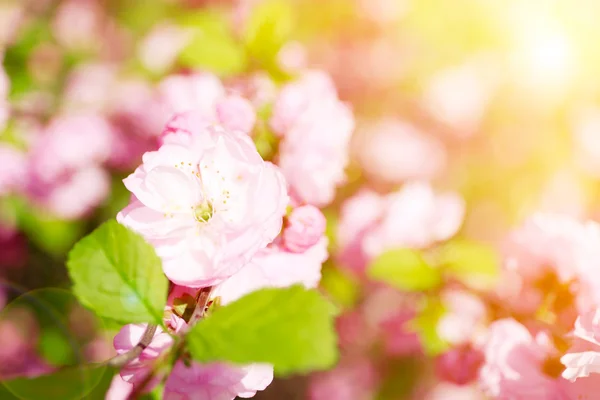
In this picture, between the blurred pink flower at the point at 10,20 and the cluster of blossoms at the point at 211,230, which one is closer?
the cluster of blossoms at the point at 211,230

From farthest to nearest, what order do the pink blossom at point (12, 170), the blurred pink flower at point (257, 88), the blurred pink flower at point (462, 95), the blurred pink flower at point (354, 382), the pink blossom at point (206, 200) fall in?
the blurred pink flower at point (462, 95) < the blurred pink flower at point (354, 382) < the pink blossom at point (12, 170) < the blurred pink flower at point (257, 88) < the pink blossom at point (206, 200)

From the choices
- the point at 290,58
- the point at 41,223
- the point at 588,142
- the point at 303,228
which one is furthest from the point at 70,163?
the point at 588,142

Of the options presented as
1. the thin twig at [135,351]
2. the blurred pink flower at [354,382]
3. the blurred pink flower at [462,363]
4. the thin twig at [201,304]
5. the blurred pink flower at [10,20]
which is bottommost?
the blurred pink flower at [354,382]

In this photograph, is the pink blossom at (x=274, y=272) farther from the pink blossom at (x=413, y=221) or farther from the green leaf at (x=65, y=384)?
the pink blossom at (x=413, y=221)

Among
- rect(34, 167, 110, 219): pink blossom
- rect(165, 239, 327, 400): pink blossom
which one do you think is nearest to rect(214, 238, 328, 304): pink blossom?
rect(165, 239, 327, 400): pink blossom

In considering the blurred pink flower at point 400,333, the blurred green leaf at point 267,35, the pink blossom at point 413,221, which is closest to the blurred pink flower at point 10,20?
the blurred green leaf at point 267,35

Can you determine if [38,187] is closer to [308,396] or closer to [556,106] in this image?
[308,396]

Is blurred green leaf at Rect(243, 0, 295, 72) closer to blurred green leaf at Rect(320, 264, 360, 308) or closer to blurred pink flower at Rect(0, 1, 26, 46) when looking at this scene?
blurred green leaf at Rect(320, 264, 360, 308)

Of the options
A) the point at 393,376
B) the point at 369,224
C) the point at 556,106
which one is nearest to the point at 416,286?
the point at 369,224
